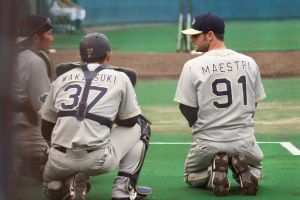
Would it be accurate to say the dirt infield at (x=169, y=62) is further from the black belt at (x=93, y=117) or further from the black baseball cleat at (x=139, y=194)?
the black belt at (x=93, y=117)

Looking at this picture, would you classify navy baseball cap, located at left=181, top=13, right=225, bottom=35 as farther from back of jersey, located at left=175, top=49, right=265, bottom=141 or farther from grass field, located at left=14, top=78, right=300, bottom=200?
grass field, located at left=14, top=78, right=300, bottom=200

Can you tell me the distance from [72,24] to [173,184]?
17.1 metres

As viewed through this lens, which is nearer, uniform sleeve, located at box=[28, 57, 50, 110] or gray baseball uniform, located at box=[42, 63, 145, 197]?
gray baseball uniform, located at box=[42, 63, 145, 197]

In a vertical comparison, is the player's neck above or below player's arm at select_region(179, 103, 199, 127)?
above

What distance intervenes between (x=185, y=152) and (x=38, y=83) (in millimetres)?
2471

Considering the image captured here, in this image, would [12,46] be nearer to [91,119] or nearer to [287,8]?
[91,119]

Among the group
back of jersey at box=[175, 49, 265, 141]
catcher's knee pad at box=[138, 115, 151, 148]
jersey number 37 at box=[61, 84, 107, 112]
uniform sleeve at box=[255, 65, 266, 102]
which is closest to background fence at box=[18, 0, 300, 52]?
uniform sleeve at box=[255, 65, 266, 102]

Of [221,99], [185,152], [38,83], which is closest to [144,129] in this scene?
[221,99]

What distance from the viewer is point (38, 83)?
4566 millimetres

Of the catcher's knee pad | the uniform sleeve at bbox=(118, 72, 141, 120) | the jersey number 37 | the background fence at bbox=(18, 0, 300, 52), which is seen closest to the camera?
the jersey number 37

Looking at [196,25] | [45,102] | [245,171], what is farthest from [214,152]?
[45,102]

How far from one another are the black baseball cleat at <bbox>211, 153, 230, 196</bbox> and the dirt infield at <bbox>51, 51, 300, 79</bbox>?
918cm

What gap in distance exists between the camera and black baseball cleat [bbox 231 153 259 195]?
15.4ft

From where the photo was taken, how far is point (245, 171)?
4.70 m
